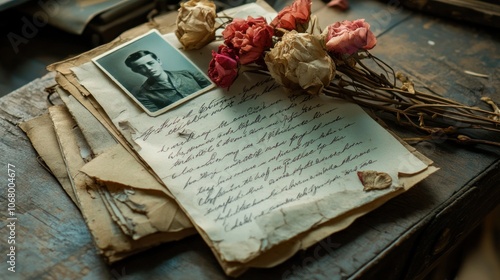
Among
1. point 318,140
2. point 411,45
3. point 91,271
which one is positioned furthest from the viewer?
point 411,45

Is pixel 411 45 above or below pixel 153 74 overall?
below

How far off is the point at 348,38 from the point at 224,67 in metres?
0.20

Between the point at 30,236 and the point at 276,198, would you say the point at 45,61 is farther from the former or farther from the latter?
the point at 276,198

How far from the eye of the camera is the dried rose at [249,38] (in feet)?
2.49

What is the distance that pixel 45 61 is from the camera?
3.48 ft

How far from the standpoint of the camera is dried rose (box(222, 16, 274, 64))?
2.49 ft

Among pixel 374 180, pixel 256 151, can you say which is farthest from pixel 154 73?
pixel 374 180

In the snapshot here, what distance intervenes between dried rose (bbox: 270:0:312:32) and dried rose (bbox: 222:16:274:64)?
3 cm

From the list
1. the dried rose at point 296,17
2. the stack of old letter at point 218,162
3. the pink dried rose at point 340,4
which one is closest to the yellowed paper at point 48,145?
the stack of old letter at point 218,162

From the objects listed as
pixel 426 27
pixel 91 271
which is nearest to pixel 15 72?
pixel 91 271

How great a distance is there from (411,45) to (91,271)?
0.76 meters

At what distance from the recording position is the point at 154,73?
0.81m

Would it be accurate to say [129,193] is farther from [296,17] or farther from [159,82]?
[296,17]

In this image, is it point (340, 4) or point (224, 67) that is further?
point (340, 4)
